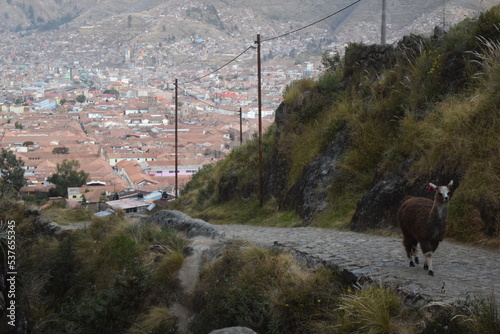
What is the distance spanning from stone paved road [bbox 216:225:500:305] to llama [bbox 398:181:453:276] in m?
0.23

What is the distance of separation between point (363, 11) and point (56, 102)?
89254 mm

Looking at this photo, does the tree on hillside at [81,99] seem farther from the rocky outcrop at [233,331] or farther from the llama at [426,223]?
the rocky outcrop at [233,331]

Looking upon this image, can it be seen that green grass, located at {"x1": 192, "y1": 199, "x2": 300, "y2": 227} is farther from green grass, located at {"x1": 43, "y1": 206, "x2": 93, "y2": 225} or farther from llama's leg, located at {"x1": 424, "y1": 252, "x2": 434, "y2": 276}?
llama's leg, located at {"x1": 424, "y1": 252, "x2": 434, "y2": 276}

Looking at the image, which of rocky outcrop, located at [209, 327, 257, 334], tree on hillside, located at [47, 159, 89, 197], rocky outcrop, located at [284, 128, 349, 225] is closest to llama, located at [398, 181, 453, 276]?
rocky outcrop, located at [209, 327, 257, 334]

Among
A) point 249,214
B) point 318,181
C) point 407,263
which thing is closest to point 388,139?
point 318,181

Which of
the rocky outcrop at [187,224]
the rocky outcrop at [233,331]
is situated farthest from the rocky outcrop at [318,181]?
the rocky outcrop at [233,331]

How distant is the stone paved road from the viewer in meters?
6.50

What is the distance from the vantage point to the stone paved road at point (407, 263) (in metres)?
6.50

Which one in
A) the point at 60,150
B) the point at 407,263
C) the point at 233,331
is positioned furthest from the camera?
the point at 60,150

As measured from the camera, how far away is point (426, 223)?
7258mm

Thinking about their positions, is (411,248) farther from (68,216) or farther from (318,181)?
(68,216)

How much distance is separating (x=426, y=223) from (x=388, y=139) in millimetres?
6059

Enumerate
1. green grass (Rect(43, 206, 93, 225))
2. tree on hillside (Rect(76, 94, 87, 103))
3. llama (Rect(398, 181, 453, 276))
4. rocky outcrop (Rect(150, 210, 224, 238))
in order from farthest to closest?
tree on hillside (Rect(76, 94, 87, 103))
green grass (Rect(43, 206, 93, 225))
rocky outcrop (Rect(150, 210, 224, 238))
llama (Rect(398, 181, 453, 276))

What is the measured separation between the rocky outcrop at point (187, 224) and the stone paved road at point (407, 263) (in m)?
2.37
